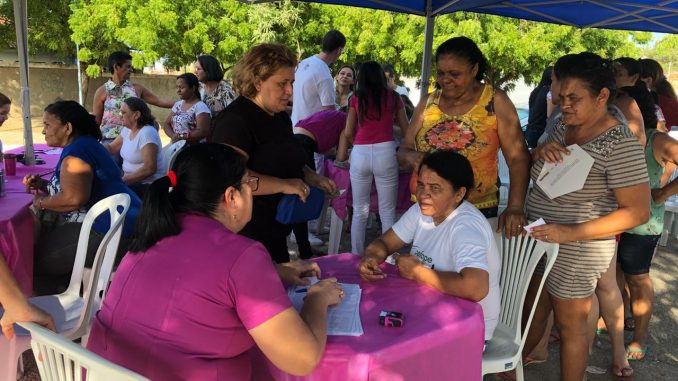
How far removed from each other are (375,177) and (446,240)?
204 cm

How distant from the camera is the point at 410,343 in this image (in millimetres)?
1528

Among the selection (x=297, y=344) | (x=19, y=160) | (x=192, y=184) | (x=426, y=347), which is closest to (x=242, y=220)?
(x=192, y=184)

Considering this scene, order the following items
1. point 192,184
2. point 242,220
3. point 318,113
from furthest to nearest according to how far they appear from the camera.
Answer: point 318,113 → point 242,220 → point 192,184

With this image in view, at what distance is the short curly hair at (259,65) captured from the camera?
7.23 feet

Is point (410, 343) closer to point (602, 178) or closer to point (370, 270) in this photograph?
point (370, 270)

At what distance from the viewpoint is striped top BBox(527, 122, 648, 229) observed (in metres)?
2.03

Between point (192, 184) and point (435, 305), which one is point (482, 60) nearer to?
point (435, 305)

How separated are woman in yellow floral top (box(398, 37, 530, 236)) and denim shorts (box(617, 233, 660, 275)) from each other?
977mm

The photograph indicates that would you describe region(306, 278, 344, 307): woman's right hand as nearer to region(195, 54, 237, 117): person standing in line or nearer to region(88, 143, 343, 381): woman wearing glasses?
region(88, 143, 343, 381): woman wearing glasses

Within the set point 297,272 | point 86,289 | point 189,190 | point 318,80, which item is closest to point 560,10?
point 318,80

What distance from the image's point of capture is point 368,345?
4.91ft

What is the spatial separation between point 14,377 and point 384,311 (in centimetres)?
163

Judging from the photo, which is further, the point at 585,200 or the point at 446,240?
the point at 585,200

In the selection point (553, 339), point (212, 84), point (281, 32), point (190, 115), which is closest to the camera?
point (553, 339)
